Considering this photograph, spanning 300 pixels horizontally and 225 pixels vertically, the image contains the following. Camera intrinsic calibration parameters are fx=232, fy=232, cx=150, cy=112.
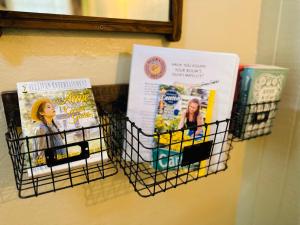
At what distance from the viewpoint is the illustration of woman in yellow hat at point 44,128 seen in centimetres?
42

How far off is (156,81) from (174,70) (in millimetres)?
47

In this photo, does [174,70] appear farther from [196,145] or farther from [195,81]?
[196,145]

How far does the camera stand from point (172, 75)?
1.69 ft

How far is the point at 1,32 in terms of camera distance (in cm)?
42

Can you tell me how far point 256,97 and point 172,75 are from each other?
0.24m

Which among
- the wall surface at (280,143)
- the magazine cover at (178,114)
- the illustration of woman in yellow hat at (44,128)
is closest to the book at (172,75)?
the magazine cover at (178,114)

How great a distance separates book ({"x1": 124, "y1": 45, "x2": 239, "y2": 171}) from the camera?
1.67 ft

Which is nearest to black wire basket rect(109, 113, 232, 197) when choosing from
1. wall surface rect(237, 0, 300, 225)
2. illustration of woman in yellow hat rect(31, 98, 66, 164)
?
A: illustration of woman in yellow hat rect(31, 98, 66, 164)

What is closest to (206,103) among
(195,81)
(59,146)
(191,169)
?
(195,81)

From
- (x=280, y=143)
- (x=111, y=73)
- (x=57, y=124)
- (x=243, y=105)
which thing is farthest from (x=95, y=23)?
(x=280, y=143)

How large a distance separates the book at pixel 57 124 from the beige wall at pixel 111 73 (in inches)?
1.9

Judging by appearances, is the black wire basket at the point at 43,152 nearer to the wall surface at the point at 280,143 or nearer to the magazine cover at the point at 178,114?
the magazine cover at the point at 178,114

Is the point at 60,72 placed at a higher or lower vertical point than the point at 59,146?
higher

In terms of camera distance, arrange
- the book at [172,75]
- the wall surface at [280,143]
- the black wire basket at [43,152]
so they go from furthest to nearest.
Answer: the wall surface at [280,143]
the book at [172,75]
the black wire basket at [43,152]
